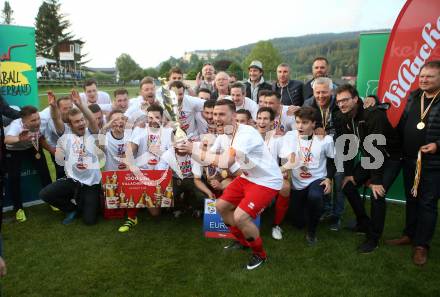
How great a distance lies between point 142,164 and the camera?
4855mm

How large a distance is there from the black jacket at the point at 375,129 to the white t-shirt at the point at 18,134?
14.0ft

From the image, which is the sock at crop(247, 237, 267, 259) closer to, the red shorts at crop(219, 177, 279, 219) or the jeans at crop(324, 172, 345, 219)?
the red shorts at crop(219, 177, 279, 219)

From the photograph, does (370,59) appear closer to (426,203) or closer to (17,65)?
(426,203)

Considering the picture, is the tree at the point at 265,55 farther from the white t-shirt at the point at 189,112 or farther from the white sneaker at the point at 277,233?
the white sneaker at the point at 277,233

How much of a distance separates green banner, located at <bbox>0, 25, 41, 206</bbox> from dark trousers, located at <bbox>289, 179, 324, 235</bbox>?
→ 4.13 metres

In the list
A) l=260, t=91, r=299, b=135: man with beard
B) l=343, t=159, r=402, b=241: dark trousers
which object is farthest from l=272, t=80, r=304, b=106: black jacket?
l=343, t=159, r=402, b=241: dark trousers

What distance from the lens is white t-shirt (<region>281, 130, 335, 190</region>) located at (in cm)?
436

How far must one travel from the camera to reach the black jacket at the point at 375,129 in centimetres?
383

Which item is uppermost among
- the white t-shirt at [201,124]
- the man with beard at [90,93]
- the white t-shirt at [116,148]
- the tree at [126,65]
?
the tree at [126,65]

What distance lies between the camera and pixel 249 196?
3549mm

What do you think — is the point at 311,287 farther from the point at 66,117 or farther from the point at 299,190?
the point at 66,117

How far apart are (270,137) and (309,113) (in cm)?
64

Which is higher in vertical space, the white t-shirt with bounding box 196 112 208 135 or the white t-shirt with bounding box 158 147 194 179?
the white t-shirt with bounding box 196 112 208 135

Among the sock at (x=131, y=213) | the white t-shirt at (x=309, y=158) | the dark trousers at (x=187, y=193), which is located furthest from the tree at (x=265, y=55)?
the sock at (x=131, y=213)
